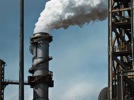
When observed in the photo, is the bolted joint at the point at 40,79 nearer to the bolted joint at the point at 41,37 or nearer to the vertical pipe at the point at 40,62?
the vertical pipe at the point at 40,62

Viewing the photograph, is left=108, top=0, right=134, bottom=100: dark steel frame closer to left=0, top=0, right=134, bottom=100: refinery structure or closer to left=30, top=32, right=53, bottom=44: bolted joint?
left=0, top=0, right=134, bottom=100: refinery structure

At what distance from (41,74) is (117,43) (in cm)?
1088

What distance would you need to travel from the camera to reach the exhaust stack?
5722 cm

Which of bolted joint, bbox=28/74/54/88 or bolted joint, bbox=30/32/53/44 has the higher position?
bolted joint, bbox=30/32/53/44

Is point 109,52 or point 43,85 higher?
point 109,52

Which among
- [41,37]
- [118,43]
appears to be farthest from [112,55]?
[41,37]

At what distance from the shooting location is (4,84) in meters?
69.2

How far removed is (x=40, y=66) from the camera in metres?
58.0

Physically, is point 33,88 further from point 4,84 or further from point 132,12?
point 132,12

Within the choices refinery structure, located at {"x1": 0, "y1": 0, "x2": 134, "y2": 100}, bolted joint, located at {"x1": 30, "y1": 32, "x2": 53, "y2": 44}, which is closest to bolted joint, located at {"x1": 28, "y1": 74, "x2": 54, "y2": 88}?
refinery structure, located at {"x1": 0, "y1": 0, "x2": 134, "y2": 100}

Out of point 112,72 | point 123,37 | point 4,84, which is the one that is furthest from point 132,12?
point 4,84

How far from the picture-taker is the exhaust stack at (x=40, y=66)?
5722 cm

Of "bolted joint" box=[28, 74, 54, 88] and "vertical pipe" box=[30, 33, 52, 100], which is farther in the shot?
"bolted joint" box=[28, 74, 54, 88]

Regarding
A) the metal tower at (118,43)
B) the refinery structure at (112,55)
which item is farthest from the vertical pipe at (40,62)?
the metal tower at (118,43)
